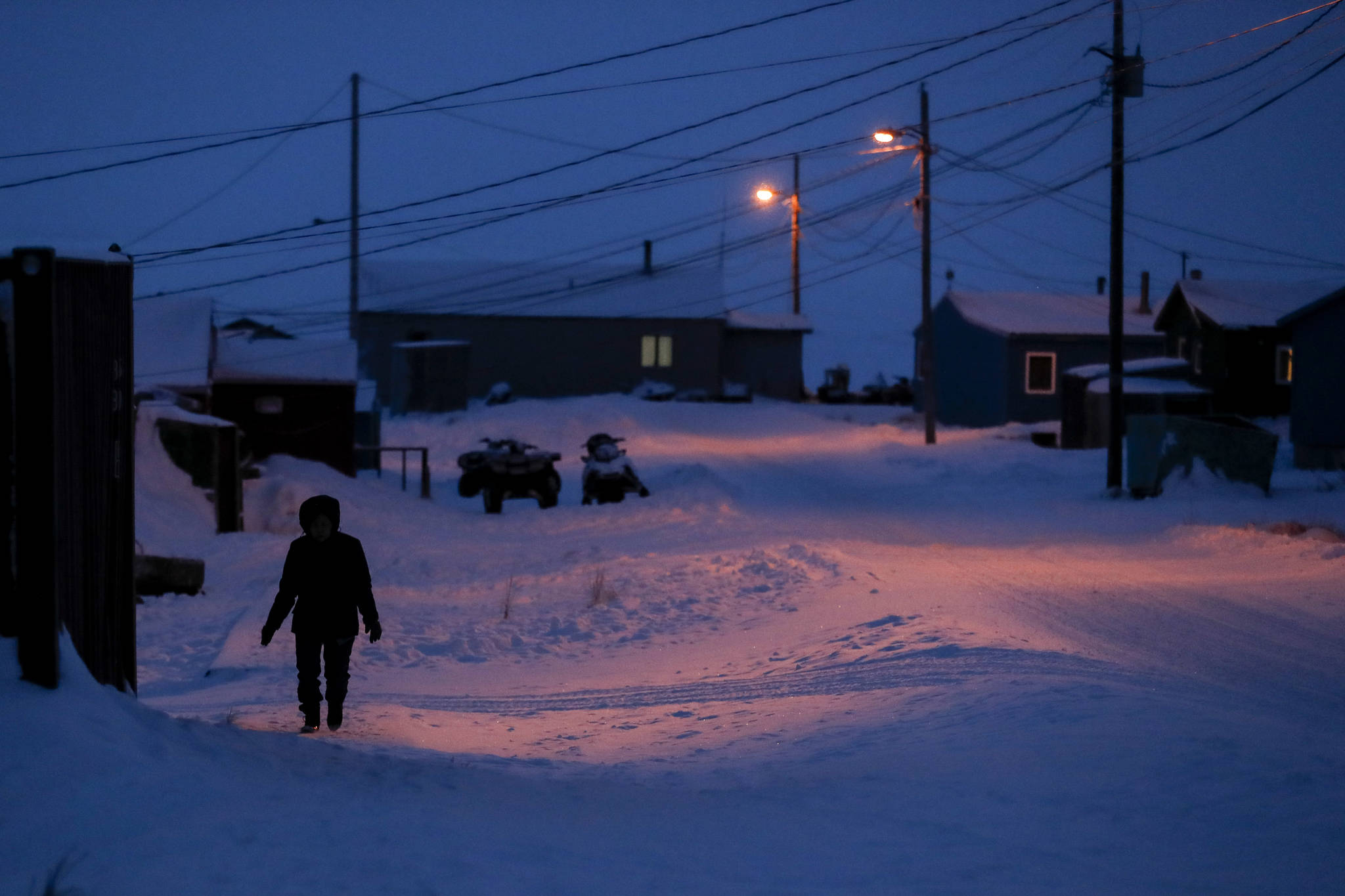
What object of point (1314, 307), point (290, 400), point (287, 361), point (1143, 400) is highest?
point (1314, 307)

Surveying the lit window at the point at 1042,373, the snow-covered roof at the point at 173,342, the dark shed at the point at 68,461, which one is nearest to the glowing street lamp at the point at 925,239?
the lit window at the point at 1042,373

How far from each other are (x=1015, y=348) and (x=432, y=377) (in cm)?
2214

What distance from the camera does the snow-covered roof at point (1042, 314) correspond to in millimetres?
42125

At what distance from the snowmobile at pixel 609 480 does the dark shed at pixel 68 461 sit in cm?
1600

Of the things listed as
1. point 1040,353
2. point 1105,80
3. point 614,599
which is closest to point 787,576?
point 614,599

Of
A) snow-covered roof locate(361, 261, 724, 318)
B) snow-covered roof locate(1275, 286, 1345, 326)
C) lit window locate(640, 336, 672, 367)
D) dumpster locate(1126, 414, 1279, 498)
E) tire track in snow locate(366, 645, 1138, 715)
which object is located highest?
snow-covered roof locate(361, 261, 724, 318)

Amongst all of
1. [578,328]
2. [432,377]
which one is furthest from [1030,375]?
[432,377]

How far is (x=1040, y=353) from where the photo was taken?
139 feet

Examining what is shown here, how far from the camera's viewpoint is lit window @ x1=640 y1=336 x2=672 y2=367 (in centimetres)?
5447

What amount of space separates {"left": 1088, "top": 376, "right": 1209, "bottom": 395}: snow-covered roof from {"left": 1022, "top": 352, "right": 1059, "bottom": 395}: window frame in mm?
10542

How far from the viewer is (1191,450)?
20375 millimetres

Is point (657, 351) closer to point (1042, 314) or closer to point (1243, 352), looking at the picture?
point (1042, 314)

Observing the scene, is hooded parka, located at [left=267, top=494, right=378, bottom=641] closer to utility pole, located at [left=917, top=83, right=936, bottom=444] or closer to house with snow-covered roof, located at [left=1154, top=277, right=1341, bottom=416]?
utility pole, located at [left=917, top=83, right=936, bottom=444]

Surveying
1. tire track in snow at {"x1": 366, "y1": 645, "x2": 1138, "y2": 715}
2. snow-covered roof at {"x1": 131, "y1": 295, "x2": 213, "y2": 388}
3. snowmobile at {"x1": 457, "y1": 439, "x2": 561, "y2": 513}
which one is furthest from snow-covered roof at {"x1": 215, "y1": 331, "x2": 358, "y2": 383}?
tire track in snow at {"x1": 366, "y1": 645, "x2": 1138, "y2": 715}
